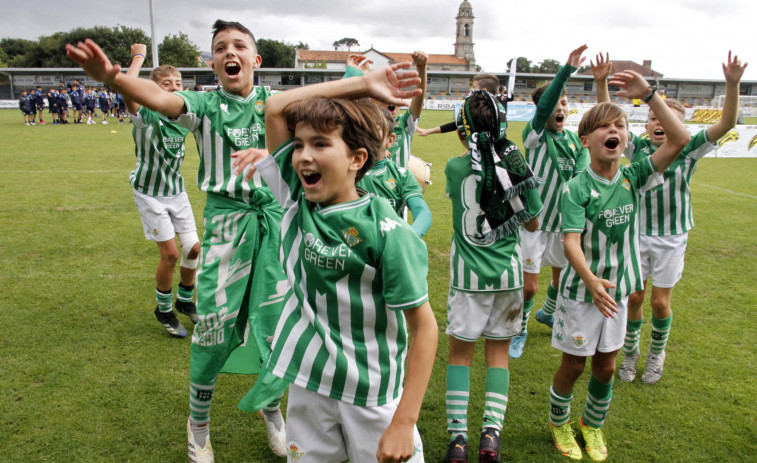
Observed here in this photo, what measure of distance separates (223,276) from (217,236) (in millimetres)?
247

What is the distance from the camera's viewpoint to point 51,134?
23188 mm

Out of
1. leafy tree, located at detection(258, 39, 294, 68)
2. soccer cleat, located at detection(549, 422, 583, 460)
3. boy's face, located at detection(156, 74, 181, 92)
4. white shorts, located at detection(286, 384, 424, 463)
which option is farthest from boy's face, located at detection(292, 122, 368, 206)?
leafy tree, located at detection(258, 39, 294, 68)

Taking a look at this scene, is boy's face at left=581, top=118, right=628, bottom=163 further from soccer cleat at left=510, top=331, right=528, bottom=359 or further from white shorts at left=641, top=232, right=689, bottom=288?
soccer cleat at left=510, top=331, right=528, bottom=359

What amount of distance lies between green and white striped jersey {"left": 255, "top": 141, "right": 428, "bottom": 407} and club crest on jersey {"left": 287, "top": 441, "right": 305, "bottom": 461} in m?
0.28

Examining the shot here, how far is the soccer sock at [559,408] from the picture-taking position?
3508 mm

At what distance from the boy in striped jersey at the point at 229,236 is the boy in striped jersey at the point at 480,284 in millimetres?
1184

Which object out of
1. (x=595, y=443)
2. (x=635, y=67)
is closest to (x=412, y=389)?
(x=595, y=443)

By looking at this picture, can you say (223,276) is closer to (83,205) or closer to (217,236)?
(217,236)

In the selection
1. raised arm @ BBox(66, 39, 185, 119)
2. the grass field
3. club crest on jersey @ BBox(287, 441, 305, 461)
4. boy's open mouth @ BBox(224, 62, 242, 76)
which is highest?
boy's open mouth @ BBox(224, 62, 242, 76)

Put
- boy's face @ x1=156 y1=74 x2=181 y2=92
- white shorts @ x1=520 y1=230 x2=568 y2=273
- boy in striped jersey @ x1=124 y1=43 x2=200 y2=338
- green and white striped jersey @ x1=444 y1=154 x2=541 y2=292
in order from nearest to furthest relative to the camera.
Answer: green and white striped jersey @ x1=444 y1=154 x2=541 y2=292, white shorts @ x1=520 y1=230 x2=568 y2=273, boy in striped jersey @ x1=124 y1=43 x2=200 y2=338, boy's face @ x1=156 y1=74 x2=181 y2=92

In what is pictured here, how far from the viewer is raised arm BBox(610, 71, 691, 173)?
322 cm

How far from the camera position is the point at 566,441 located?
3.55 metres

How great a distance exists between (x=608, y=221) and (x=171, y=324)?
13.4ft

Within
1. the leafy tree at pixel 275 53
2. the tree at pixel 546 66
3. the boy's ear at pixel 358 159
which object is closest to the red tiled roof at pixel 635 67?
the tree at pixel 546 66
